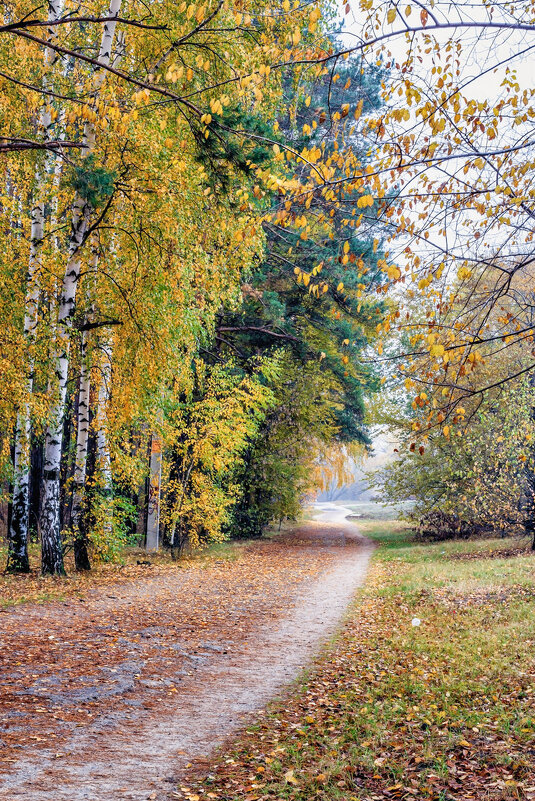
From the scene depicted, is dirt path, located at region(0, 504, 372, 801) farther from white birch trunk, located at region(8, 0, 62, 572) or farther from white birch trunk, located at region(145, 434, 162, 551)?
white birch trunk, located at region(145, 434, 162, 551)

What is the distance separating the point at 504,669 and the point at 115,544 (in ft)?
28.0

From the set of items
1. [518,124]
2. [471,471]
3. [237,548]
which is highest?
[518,124]

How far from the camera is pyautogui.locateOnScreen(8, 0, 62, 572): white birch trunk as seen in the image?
1140 centimetres

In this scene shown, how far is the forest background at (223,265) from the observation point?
5.33m

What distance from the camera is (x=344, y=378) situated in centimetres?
2281

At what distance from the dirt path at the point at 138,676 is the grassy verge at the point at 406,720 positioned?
0.38 meters

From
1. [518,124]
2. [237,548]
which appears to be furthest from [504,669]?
[237,548]

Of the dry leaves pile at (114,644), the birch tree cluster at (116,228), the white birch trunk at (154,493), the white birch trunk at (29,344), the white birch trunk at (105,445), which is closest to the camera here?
the dry leaves pile at (114,644)

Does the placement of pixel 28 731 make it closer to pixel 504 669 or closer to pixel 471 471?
pixel 504 669

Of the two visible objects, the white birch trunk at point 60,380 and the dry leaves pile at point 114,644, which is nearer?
the dry leaves pile at point 114,644

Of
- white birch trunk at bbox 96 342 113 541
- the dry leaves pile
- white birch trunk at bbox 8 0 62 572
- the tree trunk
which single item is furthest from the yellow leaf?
the tree trunk

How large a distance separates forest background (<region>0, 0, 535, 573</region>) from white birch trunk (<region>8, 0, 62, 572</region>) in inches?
2.2

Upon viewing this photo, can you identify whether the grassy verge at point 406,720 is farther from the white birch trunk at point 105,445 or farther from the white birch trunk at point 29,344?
the white birch trunk at point 29,344

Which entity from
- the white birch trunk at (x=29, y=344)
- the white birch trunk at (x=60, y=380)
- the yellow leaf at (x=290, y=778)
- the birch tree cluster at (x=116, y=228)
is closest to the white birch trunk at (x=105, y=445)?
the birch tree cluster at (x=116, y=228)
